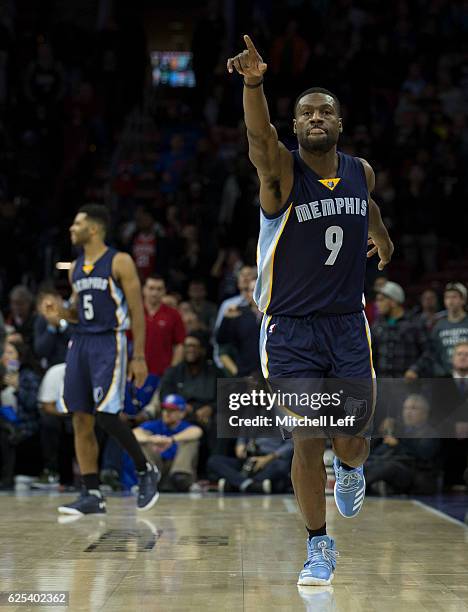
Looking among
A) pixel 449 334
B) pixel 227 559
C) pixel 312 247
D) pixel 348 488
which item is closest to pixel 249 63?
pixel 312 247

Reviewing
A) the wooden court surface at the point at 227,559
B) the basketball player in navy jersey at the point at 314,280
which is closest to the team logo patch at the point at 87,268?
the wooden court surface at the point at 227,559

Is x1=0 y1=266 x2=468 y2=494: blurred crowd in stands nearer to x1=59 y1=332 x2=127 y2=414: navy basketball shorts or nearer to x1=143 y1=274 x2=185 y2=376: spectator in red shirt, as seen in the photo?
x1=143 y1=274 x2=185 y2=376: spectator in red shirt

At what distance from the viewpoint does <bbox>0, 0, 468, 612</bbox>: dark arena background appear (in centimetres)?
545

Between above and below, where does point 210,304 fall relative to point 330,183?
below

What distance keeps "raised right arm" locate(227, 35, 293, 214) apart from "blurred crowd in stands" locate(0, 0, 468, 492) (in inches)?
201

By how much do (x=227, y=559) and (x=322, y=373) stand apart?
1259 millimetres

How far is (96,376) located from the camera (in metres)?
7.66

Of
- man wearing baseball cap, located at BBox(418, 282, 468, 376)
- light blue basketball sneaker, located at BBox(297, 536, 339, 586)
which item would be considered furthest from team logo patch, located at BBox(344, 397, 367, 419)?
man wearing baseball cap, located at BBox(418, 282, 468, 376)

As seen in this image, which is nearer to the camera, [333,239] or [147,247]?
[333,239]

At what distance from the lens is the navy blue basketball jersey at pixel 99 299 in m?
7.76

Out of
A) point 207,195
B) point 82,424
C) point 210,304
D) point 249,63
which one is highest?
point 207,195

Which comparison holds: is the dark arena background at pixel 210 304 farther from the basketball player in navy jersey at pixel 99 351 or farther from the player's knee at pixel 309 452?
the player's knee at pixel 309 452

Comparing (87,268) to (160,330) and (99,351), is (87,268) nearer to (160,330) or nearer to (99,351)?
(99,351)

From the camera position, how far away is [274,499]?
931 centimetres
